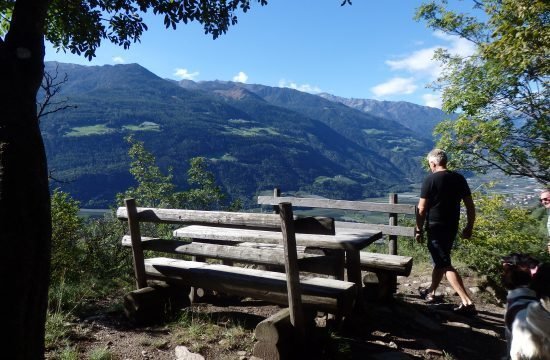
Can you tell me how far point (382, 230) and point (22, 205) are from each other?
6322 mm

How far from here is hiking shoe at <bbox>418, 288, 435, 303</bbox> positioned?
245 inches

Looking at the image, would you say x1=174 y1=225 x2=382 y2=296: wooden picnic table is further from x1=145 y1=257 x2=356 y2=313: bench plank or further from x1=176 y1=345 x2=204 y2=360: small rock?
x1=176 y1=345 x2=204 y2=360: small rock

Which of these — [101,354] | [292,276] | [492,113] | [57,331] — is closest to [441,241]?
[292,276]

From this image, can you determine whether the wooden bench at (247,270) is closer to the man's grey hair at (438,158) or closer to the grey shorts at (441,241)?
the grey shorts at (441,241)

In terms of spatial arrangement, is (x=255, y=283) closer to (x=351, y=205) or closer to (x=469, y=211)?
(x=469, y=211)

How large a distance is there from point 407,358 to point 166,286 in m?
2.98

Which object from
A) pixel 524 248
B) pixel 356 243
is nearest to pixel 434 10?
pixel 524 248

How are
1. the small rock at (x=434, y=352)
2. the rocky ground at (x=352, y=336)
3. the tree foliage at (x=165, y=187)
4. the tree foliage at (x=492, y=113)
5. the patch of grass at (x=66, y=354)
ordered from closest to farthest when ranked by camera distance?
the patch of grass at (x=66, y=354), the rocky ground at (x=352, y=336), the small rock at (x=434, y=352), the tree foliage at (x=492, y=113), the tree foliage at (x=165, y=187)

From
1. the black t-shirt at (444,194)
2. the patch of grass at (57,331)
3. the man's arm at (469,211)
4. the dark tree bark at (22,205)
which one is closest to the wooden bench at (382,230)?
the black t-shirt at (444,194)

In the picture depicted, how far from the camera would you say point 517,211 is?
1051 cm

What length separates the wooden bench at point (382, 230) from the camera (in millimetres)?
5590

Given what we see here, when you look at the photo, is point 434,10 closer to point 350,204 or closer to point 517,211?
point 517,211

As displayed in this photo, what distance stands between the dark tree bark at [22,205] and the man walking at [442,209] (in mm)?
4566

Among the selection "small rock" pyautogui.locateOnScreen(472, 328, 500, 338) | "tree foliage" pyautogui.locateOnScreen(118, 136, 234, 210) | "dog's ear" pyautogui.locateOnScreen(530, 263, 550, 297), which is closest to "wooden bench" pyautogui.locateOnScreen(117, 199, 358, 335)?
"dog's ear" pyautogui.locateOnScreen(530, 263, 550, 297)
